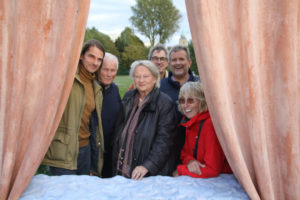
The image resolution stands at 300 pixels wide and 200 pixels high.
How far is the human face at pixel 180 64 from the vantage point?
3256 millimetres

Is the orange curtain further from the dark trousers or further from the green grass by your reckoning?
the green grass

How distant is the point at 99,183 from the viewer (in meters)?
1.73

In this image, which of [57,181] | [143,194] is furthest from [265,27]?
[57,181]

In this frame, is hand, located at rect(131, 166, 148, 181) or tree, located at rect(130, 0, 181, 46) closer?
hand, located at rect(131, 166, 148, 181)

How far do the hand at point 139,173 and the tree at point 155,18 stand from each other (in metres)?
39.6

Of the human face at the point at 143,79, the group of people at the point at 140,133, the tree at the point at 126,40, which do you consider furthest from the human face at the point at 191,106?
the tree at the point at 126,40

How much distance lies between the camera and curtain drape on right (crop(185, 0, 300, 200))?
144 cm

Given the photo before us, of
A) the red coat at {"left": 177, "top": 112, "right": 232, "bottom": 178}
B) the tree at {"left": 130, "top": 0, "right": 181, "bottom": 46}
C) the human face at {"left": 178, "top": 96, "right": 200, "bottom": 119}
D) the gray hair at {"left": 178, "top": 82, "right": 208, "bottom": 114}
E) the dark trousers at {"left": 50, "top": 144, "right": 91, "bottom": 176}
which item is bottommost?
the dark trousers at {"left": 50, "top": 144, "right": 91, "bottom": 176}

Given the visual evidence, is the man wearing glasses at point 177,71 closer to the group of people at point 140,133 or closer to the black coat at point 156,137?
the group of people at point 140,133

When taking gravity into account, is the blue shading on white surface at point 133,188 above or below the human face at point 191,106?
below

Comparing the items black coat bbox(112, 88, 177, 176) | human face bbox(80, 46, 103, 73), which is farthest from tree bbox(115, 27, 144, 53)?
black coat bbox(112, 88, 177, 176)

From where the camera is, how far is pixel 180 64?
3.26 metres

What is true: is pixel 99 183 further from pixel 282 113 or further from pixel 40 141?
pixel 282 113

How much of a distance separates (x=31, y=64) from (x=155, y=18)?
42.0 meters
